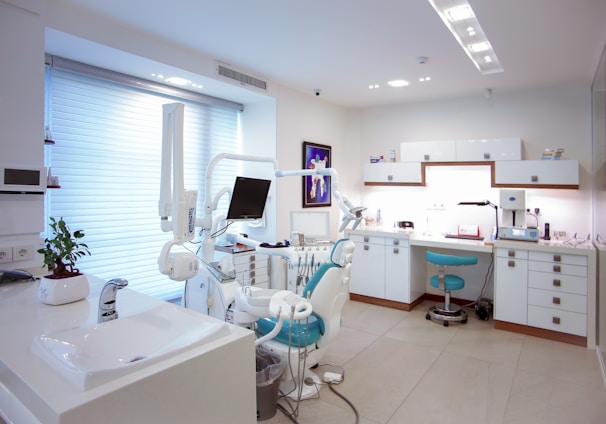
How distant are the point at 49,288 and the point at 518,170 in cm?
437

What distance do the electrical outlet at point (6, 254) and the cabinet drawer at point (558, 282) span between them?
429 cm

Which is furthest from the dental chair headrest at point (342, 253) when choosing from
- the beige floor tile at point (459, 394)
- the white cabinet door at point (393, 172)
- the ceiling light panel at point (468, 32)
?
the white cabinet door at point (393, 172)

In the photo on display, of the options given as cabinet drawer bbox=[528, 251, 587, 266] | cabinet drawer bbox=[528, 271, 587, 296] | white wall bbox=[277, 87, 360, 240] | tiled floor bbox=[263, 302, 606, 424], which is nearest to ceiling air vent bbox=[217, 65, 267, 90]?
white wall bbox=[277, 87, 360, 240]

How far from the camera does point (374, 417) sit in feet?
8.25

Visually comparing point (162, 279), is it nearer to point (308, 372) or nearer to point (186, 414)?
point (308, 372)

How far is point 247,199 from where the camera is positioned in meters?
3.11

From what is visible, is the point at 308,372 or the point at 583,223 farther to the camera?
the point at 583,223

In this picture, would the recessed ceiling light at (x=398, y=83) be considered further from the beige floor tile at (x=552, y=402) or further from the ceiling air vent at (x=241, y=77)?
the beige floor tile at (x=552, y=402)

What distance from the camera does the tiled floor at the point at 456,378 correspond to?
2.55 m

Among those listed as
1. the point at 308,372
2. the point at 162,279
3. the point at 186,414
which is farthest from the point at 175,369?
the point at 162,279

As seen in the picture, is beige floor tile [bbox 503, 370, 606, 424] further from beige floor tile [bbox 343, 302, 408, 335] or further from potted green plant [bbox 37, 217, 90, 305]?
potted green plant [bbox 37, 217, 90, 305]

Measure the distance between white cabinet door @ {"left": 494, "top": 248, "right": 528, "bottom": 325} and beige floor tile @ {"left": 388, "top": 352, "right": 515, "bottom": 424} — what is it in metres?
0.88

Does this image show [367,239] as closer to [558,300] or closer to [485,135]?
[485,135]

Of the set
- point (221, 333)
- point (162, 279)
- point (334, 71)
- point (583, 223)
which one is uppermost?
point (334, 71)
